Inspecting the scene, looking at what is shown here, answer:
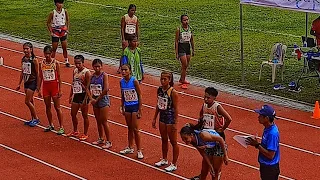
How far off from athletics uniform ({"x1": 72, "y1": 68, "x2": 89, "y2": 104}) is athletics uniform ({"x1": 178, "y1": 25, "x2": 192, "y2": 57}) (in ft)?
13.3

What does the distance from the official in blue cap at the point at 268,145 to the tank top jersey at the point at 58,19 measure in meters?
10.2

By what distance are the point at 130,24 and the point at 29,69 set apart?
13.7ft

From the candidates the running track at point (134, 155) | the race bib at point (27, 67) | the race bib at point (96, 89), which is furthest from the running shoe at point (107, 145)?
the race bib at point (27, 67)

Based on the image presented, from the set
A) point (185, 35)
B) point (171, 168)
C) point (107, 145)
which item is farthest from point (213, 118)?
point (185, 35)

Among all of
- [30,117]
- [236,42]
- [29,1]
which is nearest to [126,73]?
[30,117]

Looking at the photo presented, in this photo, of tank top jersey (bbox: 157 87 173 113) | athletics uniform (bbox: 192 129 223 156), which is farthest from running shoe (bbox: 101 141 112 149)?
athletics uniform (bbox: 192 129 223 156)

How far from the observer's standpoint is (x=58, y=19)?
18.3 m

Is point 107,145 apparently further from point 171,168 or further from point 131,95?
point 171,168

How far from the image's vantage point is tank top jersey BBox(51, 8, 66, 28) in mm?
18250

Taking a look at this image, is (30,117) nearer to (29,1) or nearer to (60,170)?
(60,170)

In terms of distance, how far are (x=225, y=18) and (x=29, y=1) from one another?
35.9 ft

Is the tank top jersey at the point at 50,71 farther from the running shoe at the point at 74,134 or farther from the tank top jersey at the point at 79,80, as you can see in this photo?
the running shoe at the point at 74,134

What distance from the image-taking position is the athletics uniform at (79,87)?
12648 mm

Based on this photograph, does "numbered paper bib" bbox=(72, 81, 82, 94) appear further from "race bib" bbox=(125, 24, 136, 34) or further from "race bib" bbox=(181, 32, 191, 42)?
"race bib" bbox=(125, 24, 136, 34)
